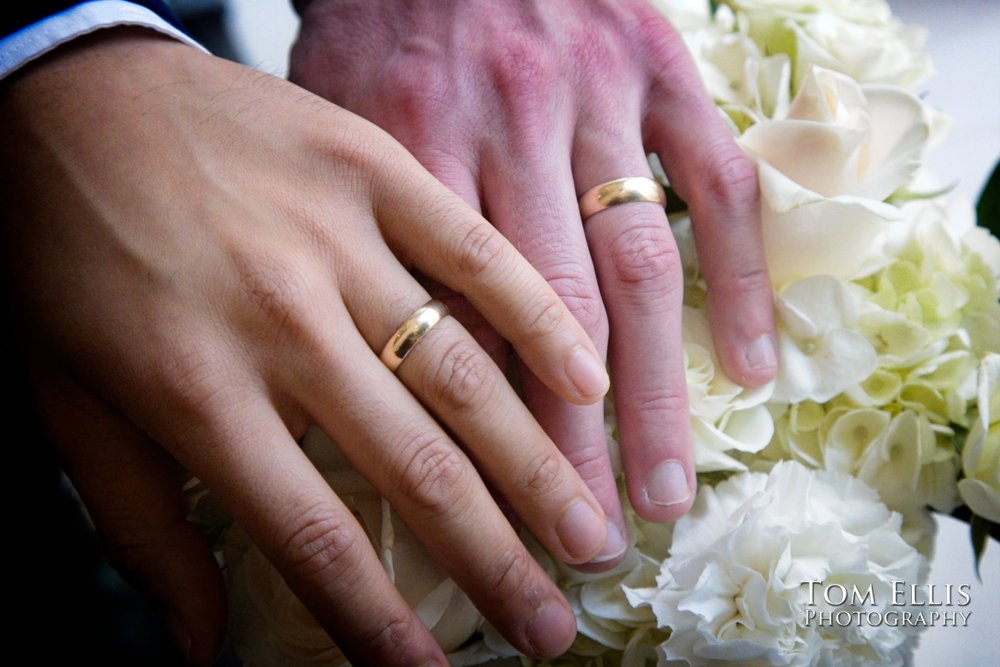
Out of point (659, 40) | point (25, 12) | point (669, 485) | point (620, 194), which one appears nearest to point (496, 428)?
point (669, 485)

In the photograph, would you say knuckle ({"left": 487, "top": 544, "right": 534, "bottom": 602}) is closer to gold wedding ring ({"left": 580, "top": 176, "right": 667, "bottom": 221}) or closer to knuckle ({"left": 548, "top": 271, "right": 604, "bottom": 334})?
knuckle ({"left": 548, "top": 271, "right": 604, "bottom": 334})

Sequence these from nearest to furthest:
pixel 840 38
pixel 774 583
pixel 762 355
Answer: pixel 774 583 → pixel 762 355 → pixel 840 38

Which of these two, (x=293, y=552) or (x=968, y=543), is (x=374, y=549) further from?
(x=968, y=543)

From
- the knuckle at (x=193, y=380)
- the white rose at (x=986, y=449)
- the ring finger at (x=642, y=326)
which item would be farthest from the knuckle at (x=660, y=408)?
the knuckle at (x=193, y=380)

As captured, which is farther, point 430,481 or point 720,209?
point 720,209

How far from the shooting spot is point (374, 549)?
61cm

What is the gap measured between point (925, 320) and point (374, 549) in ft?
1.70

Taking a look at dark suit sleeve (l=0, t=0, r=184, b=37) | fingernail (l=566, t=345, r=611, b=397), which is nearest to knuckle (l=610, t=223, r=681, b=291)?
fingernail (l=566, t=345, r=611, b=397)

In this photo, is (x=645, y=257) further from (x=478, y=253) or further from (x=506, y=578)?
(x=506, y=578)

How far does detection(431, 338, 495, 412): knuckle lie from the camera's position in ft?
1.94

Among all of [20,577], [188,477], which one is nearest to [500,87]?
[188,477]

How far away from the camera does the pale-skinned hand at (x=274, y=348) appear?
574 millimetres

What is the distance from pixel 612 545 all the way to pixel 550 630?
9cm

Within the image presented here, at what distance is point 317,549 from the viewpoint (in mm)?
557
